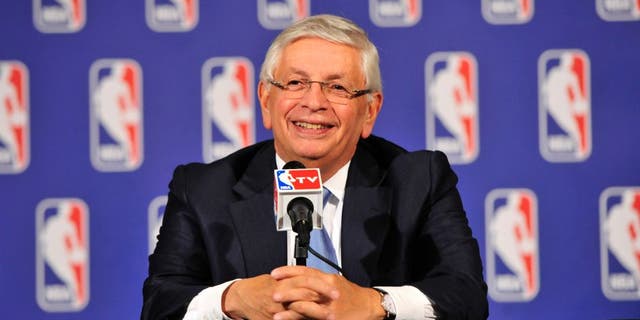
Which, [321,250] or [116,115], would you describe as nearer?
[321,250]

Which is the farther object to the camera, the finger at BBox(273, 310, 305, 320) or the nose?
the nose

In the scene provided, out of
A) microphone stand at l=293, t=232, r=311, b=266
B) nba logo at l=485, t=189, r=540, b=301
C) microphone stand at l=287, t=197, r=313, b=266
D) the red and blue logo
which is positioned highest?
the red and blue logo

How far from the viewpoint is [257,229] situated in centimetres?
212

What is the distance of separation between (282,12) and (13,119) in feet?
3.12

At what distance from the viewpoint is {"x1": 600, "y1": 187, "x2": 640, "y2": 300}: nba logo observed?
308 centimetres

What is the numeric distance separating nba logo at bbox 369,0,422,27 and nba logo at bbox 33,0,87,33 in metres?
0.96

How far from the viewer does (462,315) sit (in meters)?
1.97

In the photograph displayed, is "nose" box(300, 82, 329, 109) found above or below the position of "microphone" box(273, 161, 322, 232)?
above

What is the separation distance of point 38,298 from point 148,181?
1.73ft

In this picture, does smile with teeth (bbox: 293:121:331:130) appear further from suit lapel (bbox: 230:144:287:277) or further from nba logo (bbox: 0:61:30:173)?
nba logo (bbox: 0:61:30:173)

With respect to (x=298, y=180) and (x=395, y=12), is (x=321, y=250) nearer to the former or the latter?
(x=298, y=180)

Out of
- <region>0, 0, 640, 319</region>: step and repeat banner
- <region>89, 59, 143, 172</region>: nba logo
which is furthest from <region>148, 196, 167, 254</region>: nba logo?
<region>89, 59, 143, 172</region>: nba logo

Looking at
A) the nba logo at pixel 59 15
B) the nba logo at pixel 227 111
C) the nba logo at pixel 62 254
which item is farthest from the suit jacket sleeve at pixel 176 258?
the nba logo at pixel 59 15

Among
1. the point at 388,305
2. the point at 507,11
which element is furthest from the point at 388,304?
the point at 507,11
